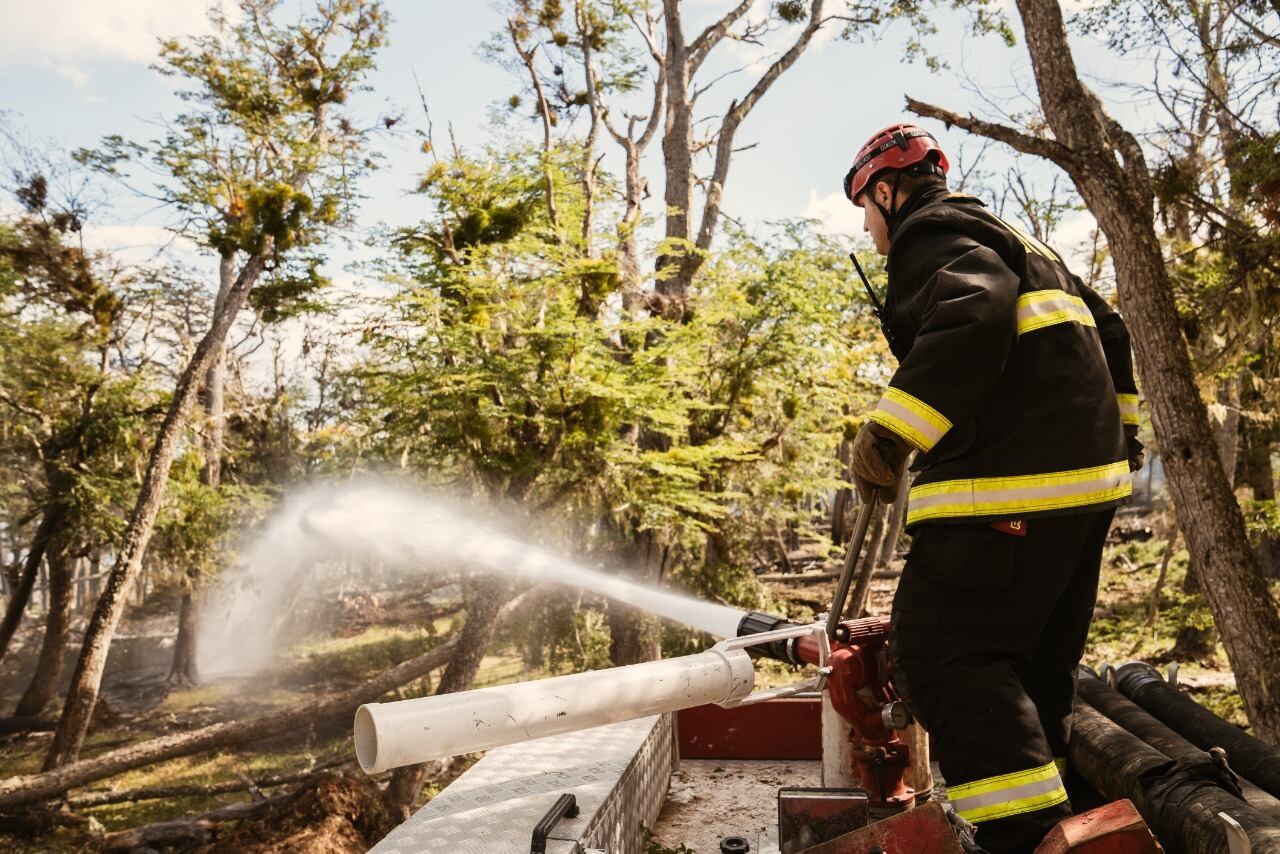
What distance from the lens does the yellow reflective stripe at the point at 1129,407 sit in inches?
107

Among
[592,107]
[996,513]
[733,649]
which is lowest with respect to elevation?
[733,649]

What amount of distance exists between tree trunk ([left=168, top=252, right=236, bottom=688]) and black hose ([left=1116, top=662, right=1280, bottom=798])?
18616 mm

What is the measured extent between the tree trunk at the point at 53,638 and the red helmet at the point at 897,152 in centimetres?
1854

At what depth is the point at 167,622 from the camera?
29219mm

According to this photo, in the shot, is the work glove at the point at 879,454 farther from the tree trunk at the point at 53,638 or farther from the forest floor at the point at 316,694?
the tree trunk at the point at 53,638

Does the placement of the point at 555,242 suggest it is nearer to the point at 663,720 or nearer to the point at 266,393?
the point at 663,720

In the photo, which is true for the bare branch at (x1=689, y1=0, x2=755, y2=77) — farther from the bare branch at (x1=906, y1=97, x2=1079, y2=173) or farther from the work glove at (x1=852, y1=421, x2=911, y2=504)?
the work glove at (x1=852, y1=421, x2=911, y2=504)

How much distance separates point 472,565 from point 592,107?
8208mm

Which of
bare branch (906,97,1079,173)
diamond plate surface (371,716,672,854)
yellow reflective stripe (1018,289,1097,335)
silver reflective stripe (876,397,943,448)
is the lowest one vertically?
diamond plate surface (371,716,672,854)

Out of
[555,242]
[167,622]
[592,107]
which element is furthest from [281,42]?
[167,622]

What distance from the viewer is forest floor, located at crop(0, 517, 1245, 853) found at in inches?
384

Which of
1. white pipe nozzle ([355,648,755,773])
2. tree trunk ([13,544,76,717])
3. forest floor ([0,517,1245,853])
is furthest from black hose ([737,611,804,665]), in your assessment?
tree trunk ([13,544,76,717])

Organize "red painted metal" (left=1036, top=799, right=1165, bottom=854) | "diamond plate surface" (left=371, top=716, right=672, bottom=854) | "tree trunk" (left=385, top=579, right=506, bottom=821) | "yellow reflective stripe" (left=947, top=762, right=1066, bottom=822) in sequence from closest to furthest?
"red painted metal" (left=1036, top=799, right=1165, bottom=854), "yellow reflective stripe" (left=947, top=762, right=1066, bottom=822), "diamond plate surface" (left=371, top=716, right=672, bottom=854), "tree trunk" (left=385, top=579, right=506, bottom=821)

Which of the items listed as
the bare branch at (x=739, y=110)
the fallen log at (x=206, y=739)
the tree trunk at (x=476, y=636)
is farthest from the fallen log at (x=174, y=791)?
the bare branch at (x=739, y=110)
